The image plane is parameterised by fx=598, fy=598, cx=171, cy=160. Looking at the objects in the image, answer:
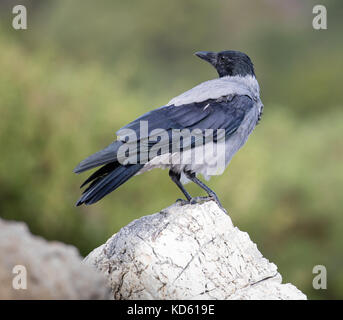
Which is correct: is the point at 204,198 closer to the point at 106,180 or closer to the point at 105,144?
the point at 106,180

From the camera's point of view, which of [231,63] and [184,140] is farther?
[231,63]

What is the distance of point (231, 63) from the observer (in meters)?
5.65

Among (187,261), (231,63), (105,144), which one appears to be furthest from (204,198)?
(105,144)

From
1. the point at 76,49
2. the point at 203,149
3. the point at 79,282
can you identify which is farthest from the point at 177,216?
the point at 76,49

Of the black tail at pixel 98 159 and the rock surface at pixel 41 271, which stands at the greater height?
the black tail at pixel 98 159

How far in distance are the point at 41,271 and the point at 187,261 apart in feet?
3.82

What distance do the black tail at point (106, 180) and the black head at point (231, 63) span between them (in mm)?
1662

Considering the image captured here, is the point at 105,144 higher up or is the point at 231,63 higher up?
the point at 231,63

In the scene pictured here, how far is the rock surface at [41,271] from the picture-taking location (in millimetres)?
3127

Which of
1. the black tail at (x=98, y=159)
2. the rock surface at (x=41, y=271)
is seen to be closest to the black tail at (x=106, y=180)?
the black tail at (x=98, y=159)

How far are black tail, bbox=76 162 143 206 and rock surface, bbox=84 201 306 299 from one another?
1.14 ft
